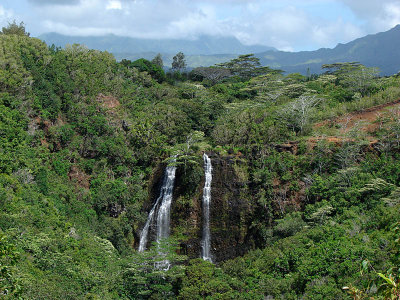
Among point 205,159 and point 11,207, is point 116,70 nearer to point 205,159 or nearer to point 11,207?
point 205,159

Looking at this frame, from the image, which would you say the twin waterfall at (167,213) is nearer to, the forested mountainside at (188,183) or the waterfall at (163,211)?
the waterfall at (163,211)

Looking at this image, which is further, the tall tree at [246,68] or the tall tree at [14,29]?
the tall tree at [246,68]

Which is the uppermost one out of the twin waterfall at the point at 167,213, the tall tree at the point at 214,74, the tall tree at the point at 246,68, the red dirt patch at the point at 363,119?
the tall tree at the point at 246,68

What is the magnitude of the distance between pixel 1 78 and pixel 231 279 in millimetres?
24049

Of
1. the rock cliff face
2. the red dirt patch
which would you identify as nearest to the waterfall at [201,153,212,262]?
the rock cliff face

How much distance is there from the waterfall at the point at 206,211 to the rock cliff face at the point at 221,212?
258 millimetres

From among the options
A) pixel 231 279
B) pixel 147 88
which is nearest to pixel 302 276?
pixel 231 279

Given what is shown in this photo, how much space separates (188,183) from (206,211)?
2.67m

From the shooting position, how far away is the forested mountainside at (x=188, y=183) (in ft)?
56.2

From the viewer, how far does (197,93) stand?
42.5 meters

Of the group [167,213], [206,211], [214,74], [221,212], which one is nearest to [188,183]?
[206,211]

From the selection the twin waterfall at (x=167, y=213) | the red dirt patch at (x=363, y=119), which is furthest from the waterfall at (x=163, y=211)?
the red dirt patch at (x=363, y=119)

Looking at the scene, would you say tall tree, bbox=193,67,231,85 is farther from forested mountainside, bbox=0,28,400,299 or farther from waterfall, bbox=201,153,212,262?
waterfall, bbox=201,153,212,262

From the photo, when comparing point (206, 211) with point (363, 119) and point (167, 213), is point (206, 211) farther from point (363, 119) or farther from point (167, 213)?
point (363, 119)
